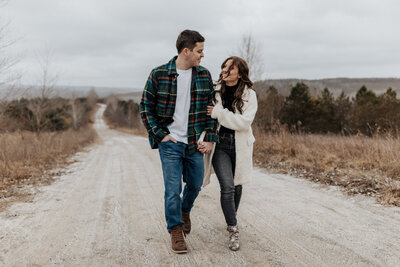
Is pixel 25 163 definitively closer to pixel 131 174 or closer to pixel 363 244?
pixel 131 174

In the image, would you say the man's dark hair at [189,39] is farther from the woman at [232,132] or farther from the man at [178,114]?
the woman at [232,132]

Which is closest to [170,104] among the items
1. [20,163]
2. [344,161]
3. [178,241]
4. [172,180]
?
[172,180]

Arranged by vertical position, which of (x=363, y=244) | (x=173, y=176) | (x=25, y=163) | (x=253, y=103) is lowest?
(x=25, y=163)

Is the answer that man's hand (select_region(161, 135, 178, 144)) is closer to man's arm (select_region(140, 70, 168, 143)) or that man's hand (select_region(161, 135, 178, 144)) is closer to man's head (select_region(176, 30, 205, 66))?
man's arm (select_region(140, 70, 168, 143))

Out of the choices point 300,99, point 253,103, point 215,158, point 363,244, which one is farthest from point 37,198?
point 300,99

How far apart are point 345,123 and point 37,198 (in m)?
35.2

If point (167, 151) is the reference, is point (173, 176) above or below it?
below

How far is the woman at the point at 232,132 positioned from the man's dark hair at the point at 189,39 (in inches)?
15.6

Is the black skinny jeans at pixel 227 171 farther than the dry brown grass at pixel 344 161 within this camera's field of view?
No

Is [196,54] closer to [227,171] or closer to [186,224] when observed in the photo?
[227,171]

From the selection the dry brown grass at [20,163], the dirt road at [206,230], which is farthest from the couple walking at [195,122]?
the dry brown grass at [20,163]

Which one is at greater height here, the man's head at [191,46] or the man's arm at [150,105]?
the man's head at [191,46]

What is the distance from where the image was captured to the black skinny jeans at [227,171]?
2.92m

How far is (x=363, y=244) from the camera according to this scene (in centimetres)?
290
